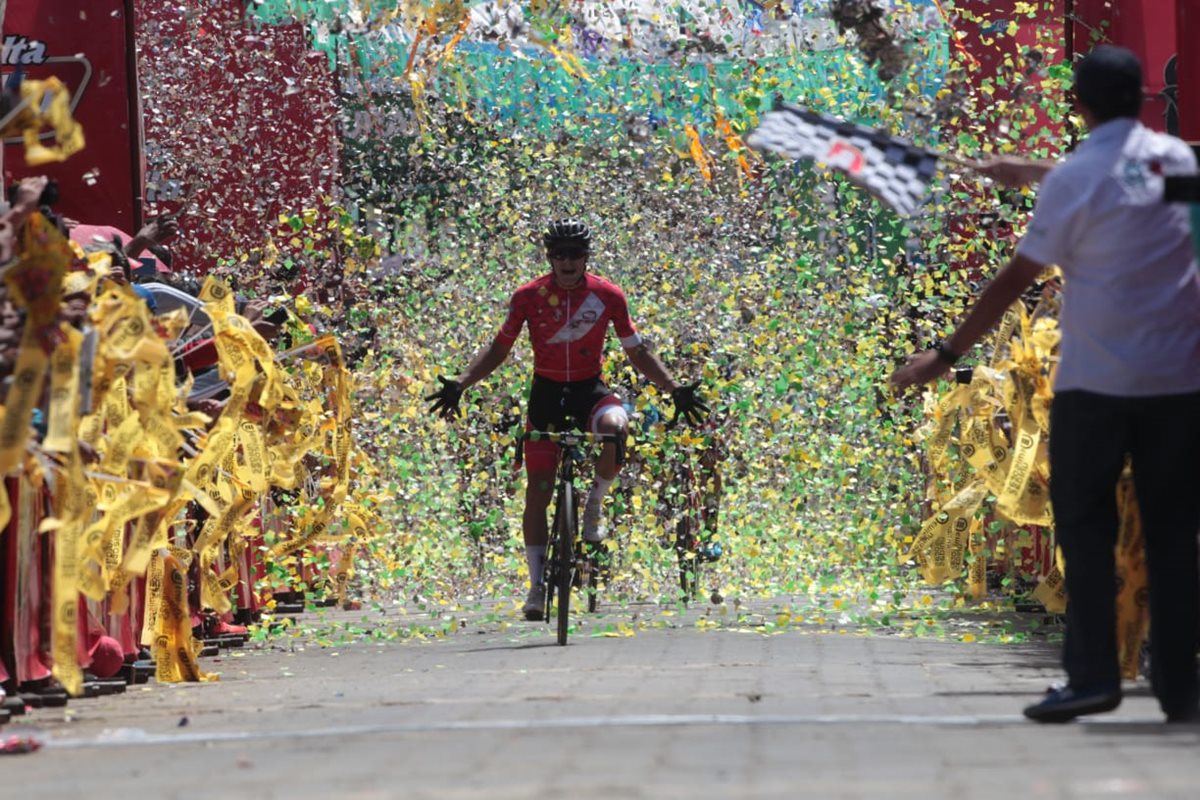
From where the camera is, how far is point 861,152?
9336mm

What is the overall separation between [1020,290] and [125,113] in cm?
1175

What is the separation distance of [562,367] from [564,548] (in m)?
1.13

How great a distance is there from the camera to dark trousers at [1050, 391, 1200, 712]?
812cm

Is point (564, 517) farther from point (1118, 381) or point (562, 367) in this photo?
point (1118, 381)

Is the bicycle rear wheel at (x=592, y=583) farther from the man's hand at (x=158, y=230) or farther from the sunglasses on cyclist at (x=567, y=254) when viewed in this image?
the man's hand at (x=158, y=230)

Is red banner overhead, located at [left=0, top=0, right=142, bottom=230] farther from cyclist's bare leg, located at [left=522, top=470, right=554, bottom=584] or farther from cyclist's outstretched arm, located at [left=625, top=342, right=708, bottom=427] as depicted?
cyclist's bare leg, located at [left=522, top=470, right=554, bottom=584]

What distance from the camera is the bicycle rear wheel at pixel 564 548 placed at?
13.5 metres

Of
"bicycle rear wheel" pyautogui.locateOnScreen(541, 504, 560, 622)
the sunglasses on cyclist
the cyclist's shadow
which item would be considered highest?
the sunglasses on cyclist

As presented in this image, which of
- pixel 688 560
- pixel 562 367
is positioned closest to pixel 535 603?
pixel 562 367

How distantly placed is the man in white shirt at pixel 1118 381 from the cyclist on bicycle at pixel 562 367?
246 inches

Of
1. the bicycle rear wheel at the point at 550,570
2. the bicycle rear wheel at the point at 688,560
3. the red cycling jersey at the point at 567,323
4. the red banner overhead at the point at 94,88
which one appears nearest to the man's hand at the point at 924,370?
the bicycle rear wheel at the point at 550,570

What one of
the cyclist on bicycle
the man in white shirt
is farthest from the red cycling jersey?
the man in white shirt

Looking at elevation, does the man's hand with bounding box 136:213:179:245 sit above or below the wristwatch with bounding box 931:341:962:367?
above

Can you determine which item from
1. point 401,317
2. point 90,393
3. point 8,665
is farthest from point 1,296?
point 401,317
